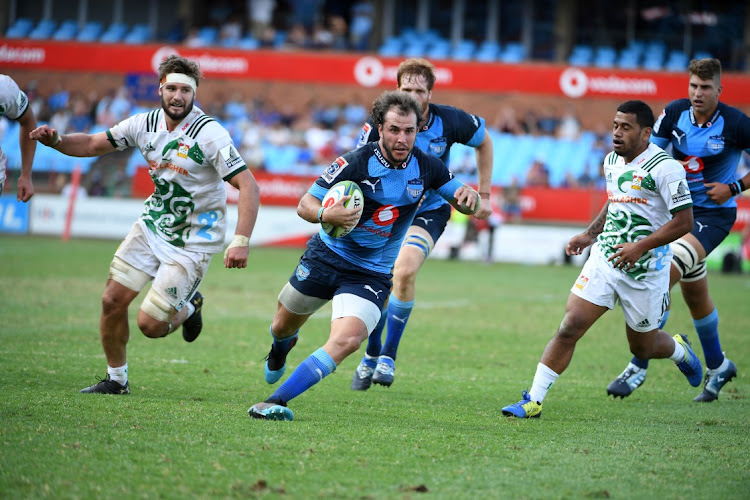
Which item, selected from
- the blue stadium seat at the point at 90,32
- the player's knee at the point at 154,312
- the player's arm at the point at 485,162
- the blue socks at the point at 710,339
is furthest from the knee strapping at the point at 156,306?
the blue stadium seat at the point at 90,32

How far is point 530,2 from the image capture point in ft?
103

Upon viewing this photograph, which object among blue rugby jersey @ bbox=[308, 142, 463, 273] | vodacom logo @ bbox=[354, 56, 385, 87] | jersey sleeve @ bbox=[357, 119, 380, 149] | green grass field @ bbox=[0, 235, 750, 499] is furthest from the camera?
vodacom logo @ bbox=[354, 56, 385, 87]

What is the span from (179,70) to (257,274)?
10.6 metres

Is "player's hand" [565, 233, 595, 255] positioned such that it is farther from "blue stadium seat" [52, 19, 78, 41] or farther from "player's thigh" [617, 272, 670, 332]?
"blue stadium seat" [52, 19, 78, 41]

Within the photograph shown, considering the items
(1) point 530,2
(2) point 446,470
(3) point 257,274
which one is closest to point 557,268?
(3) point 257,274

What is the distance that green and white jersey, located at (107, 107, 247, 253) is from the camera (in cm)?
662

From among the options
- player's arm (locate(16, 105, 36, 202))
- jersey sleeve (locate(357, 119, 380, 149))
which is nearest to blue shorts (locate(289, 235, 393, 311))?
jersey sleeve (locate(357, 119, 380, 149))

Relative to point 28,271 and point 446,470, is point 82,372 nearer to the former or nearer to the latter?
point 446,470

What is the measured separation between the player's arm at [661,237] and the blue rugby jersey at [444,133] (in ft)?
7.30

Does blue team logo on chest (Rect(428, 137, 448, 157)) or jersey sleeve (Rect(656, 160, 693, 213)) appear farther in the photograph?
blue team logo on chest (Rect(428, 137, 448, 157))

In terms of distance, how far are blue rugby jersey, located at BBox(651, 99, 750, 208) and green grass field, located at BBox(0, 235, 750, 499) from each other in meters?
1.85

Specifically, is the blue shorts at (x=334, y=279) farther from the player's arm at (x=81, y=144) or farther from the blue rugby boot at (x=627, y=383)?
the blue rugby boot at (x=627, y=383)

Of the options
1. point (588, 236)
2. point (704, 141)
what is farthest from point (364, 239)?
point (704, 141)

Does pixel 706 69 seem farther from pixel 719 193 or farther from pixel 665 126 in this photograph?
pixel 719 193
